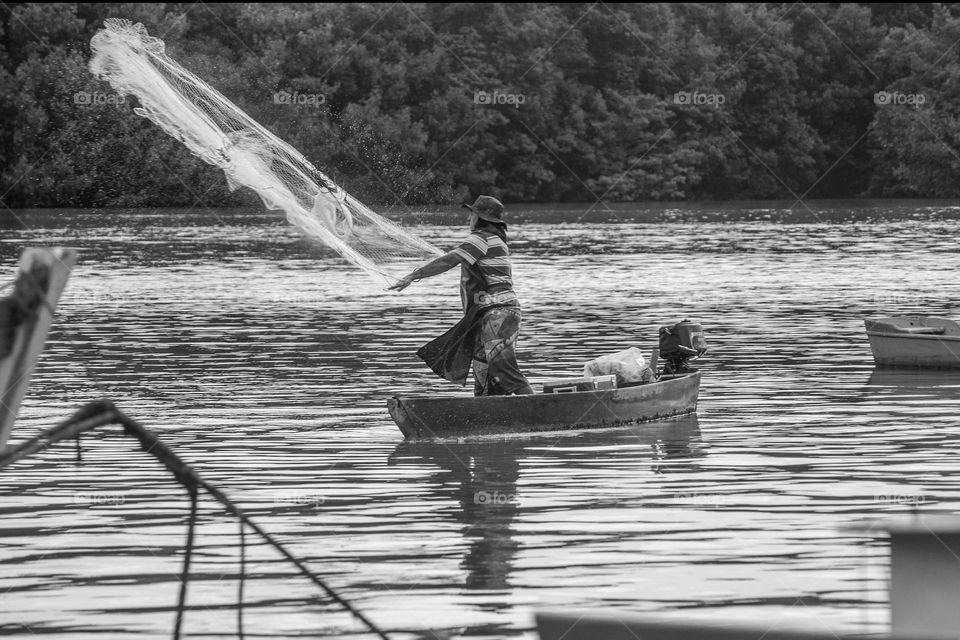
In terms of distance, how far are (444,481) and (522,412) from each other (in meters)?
1.80

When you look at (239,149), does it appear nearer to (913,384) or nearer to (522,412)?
(522,412)

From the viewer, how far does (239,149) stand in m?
13.2

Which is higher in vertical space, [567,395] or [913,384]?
[567,395]

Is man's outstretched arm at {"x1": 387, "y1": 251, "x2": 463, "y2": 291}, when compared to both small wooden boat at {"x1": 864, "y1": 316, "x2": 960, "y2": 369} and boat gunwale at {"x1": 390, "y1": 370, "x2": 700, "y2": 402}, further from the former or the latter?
small wooden boat at {"x1": 864, "y1": 316, "x2": 960, "y2": 369}

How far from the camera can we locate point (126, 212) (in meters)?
66.8

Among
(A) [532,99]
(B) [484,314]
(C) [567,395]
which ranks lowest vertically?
(C) [567,395]

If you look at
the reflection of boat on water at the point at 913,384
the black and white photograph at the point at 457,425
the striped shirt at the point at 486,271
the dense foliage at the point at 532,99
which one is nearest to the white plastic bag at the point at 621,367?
the black and white photograph at the point at 457,425

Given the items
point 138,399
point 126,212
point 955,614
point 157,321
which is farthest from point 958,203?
point 955,614

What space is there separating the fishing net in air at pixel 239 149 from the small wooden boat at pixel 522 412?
1.10 metres

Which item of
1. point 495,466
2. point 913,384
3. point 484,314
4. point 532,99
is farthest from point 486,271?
point 532,99

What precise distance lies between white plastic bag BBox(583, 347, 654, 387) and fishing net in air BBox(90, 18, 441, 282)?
1803mm

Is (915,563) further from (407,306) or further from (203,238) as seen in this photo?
(203,238)

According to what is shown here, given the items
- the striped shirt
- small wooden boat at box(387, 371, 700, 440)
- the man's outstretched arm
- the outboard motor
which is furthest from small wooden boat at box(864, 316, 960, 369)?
the man's outstretched arm

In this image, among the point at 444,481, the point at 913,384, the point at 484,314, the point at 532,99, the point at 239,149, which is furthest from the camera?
the point at 532,99
